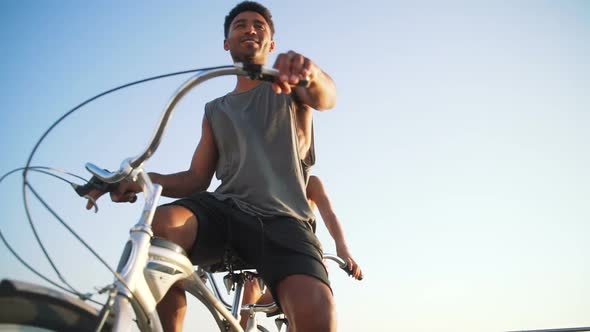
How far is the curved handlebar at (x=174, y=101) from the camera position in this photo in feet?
4.91

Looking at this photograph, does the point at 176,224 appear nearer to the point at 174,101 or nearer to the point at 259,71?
the point at 174,101

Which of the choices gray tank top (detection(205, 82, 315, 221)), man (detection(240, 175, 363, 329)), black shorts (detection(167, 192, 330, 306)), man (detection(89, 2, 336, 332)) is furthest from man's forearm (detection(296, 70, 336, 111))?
man (detection(240, 175, 363, 329))

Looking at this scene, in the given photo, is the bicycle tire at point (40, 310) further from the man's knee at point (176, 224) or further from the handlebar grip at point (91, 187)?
the man's knee at point (176, 224)

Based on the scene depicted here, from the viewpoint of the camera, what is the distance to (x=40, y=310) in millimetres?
1393

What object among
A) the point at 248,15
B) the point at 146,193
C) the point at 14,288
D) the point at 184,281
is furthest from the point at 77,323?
the point at 248,15

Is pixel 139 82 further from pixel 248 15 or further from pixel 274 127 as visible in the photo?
pixel 248 15

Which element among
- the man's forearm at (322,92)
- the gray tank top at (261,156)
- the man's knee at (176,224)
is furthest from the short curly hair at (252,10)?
the man's knee at (176,224)

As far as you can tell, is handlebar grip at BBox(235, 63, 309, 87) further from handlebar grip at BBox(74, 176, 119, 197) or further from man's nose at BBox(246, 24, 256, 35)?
man's nose at BBox(246, 24, 256, 35)

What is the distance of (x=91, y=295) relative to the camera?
144 cm

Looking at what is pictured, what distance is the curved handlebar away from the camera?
1.50m

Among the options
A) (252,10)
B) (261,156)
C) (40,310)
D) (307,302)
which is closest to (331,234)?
(261,156)

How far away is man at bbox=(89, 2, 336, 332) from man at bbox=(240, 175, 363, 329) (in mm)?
798

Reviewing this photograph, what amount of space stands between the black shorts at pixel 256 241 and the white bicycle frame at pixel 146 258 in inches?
13.1

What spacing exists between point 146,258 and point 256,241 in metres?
0.71
